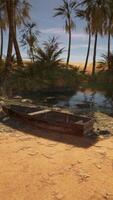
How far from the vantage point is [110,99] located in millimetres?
22484

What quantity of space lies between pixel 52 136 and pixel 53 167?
2.53m

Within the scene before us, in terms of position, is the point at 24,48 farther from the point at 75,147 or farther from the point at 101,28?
the point at 75,147

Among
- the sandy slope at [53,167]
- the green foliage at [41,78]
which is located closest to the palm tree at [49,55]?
the green foliage at [41,78]

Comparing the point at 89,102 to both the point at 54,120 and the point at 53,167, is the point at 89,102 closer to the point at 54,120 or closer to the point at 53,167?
the point at 54,120

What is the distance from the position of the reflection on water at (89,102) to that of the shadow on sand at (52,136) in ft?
18.2

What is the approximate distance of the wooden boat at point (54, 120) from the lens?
1105 cm

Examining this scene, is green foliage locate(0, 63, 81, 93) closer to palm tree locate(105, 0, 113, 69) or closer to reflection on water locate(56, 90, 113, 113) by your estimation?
reflection on water locate(56, 90, 113, 113)

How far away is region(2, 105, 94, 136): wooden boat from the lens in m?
11.0

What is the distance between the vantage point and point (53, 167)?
8.68 metres

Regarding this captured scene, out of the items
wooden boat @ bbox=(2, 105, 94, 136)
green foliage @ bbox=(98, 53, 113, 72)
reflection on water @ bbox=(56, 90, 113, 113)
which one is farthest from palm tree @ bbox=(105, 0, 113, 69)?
wooden boat @ bbox=(2, 105, 94, 136)

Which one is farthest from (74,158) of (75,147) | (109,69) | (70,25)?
(70,25)

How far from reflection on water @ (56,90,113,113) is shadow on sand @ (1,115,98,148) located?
18.2ft

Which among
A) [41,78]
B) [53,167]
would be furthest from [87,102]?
[53,167]

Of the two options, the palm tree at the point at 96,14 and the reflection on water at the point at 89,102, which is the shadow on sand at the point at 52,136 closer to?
the reflection on water at the point at 89,102
